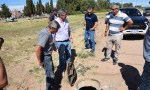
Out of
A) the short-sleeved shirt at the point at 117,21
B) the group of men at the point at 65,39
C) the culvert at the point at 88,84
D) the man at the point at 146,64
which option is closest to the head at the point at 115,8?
the group of men at the point at 65,39

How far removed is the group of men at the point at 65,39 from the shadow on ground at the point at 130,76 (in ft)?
1.53

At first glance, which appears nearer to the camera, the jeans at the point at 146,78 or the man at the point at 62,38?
the jeans at the point at 146,78

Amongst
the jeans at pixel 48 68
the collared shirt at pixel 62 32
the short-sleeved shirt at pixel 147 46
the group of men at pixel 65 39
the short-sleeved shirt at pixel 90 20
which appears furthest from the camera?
the short-sleeved shirt at pixel 90 20

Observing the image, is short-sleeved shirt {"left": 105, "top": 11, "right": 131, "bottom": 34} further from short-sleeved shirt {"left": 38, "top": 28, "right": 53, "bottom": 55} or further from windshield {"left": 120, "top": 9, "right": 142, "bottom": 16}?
windshield {"left": 120, "top": 9, "right": 142, "bottom": 16}

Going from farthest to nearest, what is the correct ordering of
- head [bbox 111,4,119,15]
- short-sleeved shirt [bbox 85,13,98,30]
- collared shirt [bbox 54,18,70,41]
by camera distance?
1. short-sleeved shirt [bbox 85,13,98,30]
2. head [bbox 111,4,119,15]
3. collared shirt [bbox 54,18,70,41]

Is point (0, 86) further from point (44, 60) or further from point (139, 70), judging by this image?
point (139, 70)

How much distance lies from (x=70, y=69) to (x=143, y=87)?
341 centimetres

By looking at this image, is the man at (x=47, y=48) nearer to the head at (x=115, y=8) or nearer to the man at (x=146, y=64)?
the man at (x=146, y=64)

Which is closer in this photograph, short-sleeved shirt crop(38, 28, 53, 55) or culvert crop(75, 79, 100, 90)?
short-sleeved shirt crop(38, 28, 53, 55)

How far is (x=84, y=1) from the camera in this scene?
76.1 meters

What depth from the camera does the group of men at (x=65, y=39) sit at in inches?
234

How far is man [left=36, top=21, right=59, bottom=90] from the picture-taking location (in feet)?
19.8

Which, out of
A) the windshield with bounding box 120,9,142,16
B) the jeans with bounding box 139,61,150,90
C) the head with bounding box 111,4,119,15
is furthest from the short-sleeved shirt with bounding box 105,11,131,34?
the windshield with bounding box 120,9,142,16

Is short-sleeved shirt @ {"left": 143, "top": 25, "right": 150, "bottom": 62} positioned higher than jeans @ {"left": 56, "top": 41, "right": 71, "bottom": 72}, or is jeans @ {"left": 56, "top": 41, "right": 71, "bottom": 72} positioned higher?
short-sleeved shirt @ {"left": 143, "top": 25, "right": 150, "bottom": 62}
